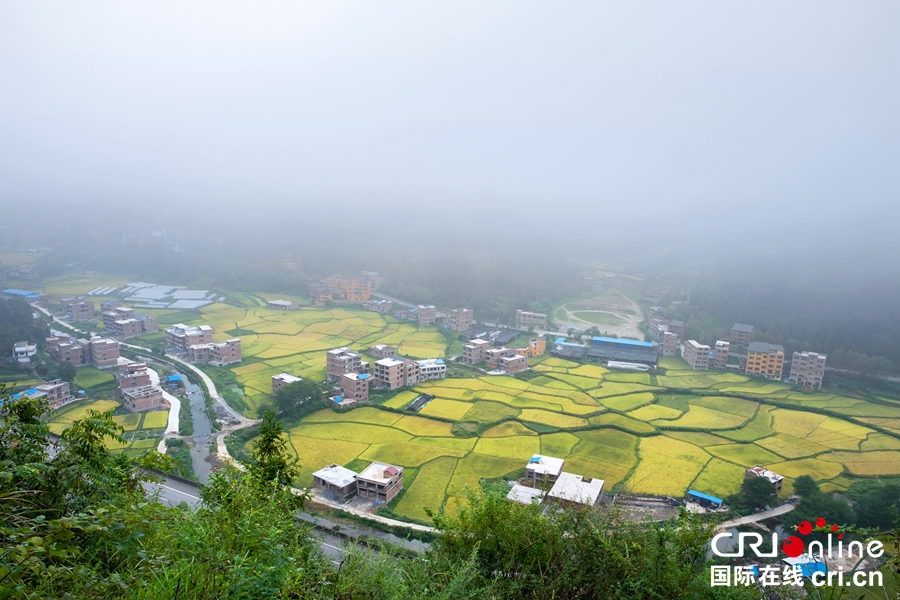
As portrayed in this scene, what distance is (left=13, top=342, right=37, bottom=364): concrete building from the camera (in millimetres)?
15750

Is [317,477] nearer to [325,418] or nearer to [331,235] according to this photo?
[325,418]

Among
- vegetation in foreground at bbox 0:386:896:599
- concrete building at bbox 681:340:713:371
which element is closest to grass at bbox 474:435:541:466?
vegetation in foreground at bbox 0:386:896:599

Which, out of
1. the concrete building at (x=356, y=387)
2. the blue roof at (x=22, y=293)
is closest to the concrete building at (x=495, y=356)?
the concrete building at (x=356, y=387)

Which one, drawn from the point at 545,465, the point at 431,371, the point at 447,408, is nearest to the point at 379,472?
the point at 545,465

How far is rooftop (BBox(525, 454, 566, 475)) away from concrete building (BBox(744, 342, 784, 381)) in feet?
42.0

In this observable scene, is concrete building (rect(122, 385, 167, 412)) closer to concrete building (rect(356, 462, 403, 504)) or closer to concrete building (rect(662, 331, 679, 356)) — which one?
concrete building (rect(356, 462, 403, 504))

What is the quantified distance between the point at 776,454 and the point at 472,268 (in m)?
26.5

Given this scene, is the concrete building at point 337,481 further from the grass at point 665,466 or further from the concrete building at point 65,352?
the concrete building at point 65,352

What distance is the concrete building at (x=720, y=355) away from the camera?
65.5 feet

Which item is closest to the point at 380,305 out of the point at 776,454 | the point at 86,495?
the point at 776,454

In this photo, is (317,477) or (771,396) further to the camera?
(771,396)

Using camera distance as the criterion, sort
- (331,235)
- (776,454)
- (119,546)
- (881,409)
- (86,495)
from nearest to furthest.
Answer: (119,546), (86,495), (776,454), (881,409), (331,235)

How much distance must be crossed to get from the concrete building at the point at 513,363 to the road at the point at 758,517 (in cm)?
1003

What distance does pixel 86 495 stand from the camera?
2863 mm
